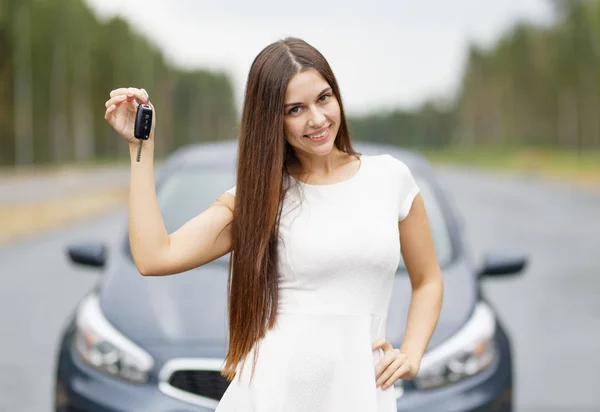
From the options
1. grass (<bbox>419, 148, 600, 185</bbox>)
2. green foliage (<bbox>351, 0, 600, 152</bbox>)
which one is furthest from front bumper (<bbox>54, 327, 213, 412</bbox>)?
green foliage (<bbox>351, 0, 600, 152</bbox>)

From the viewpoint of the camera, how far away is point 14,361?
23.0 feet

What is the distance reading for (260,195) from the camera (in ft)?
7.48

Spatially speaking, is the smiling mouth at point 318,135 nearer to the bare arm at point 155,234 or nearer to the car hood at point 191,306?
the bare arm at point 155,234

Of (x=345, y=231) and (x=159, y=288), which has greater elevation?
(x=345, y=231)

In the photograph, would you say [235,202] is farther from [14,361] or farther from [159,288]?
[14,361]

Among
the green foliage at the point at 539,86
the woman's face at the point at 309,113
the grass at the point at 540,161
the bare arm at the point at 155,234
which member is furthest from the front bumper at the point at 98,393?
the green foliage at the point at 539,86

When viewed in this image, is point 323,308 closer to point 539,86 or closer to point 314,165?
point 314,165

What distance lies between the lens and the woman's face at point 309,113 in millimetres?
2287

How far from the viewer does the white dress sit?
7.48ft

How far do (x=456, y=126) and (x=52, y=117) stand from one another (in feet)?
283

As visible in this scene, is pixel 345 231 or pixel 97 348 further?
pixel 97 348

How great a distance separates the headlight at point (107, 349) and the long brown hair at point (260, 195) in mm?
1527

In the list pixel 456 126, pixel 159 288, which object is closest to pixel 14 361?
pixel 159 288

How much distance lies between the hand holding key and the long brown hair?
0.83ft
